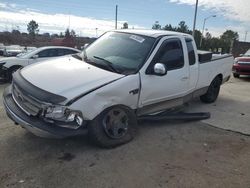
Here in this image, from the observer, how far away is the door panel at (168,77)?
5000 mm

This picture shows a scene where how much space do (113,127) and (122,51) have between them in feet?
4.60

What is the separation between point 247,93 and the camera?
9891 mm

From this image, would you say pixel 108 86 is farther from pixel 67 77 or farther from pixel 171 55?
pixel 171 55

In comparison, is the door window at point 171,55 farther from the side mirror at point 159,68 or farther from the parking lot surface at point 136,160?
the parking lot surface at point 136,160

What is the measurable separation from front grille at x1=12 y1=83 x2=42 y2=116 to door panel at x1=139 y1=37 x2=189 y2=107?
1720 mm

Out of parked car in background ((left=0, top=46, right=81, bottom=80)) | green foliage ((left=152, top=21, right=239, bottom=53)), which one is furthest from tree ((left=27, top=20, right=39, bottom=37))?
parked car in background ((left=0, top=46, right=81, bottom=80))

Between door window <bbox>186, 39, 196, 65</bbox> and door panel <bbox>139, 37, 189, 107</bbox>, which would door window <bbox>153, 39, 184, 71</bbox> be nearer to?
door panel <bbox>139, 37, 189, 107</bbox>

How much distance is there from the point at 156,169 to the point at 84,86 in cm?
149

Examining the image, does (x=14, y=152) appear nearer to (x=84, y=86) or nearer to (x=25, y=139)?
(x=25, y=139)

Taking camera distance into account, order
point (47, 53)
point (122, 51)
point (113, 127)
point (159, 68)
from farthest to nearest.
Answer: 1. point (47, 53)
2. point (122, 51)
3. point (159, 68)
4. point (113, 127)

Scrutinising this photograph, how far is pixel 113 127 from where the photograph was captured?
460cm

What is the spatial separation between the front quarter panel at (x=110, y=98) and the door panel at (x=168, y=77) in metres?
0.21

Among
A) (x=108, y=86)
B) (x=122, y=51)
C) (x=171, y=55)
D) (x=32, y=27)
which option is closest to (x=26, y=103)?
(x=108, y=86)

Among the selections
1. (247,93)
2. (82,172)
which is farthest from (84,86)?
(247,93)
